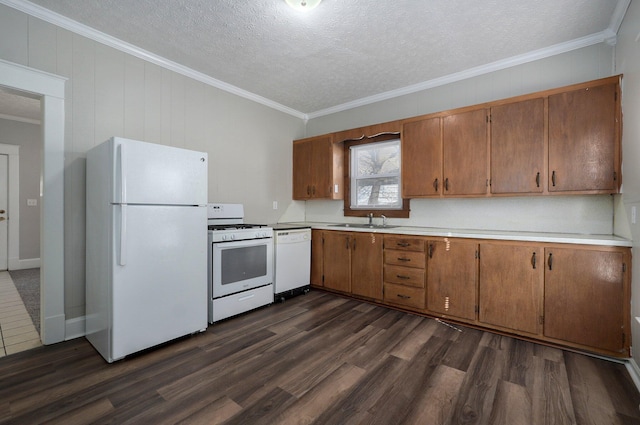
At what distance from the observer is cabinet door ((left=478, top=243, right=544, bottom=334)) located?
2426 millimetres

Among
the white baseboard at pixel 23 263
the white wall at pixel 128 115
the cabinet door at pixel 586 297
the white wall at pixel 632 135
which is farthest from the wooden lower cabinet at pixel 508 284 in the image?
the white baseboard at pixel 23 263

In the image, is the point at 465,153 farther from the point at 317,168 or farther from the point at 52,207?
the point at 52,207

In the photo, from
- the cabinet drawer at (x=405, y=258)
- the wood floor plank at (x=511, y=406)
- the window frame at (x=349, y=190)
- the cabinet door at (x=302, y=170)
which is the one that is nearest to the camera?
the wood floor plank at (x=511, y=406)

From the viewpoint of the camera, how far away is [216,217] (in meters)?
3.50

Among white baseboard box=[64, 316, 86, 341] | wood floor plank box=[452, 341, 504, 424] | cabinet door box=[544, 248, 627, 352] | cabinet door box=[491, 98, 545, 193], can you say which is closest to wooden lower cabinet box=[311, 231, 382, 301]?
wood floor plank box=[452, 341, 504, 424]

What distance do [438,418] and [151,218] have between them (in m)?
2.38

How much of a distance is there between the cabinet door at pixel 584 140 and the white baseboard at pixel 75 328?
4402mm

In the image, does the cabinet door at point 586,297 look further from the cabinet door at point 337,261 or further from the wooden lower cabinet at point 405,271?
the cabinet door at point 337,261

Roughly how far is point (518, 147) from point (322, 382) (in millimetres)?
2705

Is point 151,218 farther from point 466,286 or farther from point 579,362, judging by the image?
point 579,362

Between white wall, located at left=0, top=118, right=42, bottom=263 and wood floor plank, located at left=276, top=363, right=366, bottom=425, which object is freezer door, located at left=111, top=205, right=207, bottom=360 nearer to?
wood floor plank, located at left=276, top=363, right=366, bottom=425

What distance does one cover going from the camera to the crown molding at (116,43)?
226cm

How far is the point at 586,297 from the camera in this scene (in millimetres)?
2230

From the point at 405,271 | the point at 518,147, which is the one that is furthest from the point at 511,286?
the point at 518,147
